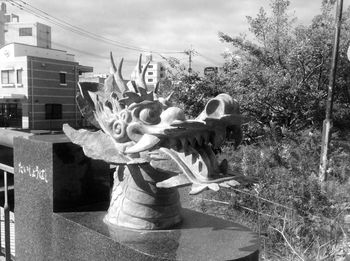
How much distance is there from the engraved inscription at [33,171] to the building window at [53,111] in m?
25.3

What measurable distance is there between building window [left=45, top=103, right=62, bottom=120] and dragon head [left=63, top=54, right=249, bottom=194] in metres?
26.0

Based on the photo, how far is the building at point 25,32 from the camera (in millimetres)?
36156

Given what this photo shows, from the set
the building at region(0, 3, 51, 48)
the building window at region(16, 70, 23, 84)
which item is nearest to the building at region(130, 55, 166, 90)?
the building window at region(16, 70, 23, 84)

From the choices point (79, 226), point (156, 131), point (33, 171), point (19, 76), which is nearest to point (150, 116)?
point (156, 131)

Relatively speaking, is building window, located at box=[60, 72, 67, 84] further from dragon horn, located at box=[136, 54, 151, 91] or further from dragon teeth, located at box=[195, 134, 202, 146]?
dragon teeth, located at box=[195, 134, 202, 146]

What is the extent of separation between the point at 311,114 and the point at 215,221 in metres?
5.44

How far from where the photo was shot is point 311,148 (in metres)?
6.00

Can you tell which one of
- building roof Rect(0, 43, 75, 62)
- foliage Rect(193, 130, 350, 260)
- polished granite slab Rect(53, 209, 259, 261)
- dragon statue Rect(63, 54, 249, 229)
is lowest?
foliage Rect(193, 130, 350, 260)

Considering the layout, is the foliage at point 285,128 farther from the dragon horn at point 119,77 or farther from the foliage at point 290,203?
the dragon horn at point 119,77

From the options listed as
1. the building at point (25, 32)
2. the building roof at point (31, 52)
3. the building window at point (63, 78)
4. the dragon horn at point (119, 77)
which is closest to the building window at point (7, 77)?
the building roof at point (31, 52)

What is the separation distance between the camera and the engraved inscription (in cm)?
266

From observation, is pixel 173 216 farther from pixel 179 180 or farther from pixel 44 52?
pixel 44 52

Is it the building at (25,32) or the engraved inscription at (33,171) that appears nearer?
the engraved inscription at (33,171)

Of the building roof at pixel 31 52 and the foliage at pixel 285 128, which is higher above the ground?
the building roof at pixel 31 52
